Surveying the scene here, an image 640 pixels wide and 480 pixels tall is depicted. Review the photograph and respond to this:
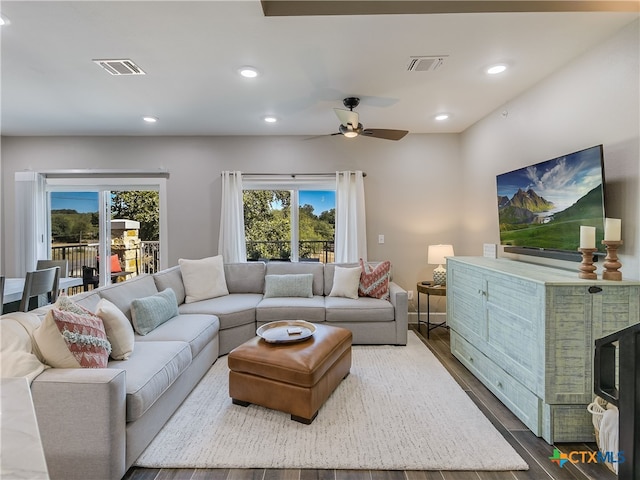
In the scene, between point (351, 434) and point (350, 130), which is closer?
point (351, 434)

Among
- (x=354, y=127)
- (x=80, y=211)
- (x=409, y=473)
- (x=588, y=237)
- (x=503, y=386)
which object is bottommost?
(x=409, y=473)

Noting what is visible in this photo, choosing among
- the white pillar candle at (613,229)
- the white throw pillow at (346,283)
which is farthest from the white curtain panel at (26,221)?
the white pillar candle at (613,229)

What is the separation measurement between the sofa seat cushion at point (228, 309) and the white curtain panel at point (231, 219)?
2.74 feet

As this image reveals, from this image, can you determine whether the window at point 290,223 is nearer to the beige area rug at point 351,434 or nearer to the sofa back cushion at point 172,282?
the sofa back cushion at point 172,282

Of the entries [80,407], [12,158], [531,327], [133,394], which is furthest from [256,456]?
[12,158]

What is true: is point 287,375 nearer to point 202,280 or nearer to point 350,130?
point 202,280

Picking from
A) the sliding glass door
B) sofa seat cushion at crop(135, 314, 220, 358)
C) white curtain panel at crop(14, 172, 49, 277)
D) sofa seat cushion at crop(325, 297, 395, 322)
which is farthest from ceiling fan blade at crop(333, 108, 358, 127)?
white curtain panel at crop(14, 172, 49, 277)

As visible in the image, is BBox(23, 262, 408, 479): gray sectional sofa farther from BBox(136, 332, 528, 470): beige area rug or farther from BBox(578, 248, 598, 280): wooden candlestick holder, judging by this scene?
BBox(578, 248, 598, 280): wooden candlestick holder

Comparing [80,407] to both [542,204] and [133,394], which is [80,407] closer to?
[133,394]

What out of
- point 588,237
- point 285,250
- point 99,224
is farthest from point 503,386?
point 99,224

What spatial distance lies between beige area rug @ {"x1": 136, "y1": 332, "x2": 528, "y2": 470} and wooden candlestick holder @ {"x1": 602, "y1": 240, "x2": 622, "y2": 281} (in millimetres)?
1235

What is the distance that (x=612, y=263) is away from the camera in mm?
1950

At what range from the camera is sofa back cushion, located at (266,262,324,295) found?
13.5 ft

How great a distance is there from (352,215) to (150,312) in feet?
8.92
